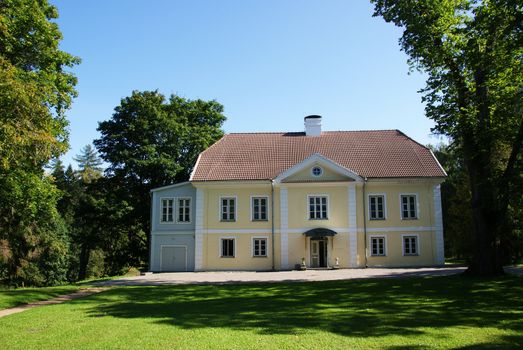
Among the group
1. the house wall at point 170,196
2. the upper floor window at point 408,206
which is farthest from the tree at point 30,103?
the upper floor window at point 408,206

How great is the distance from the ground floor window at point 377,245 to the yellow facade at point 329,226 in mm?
173

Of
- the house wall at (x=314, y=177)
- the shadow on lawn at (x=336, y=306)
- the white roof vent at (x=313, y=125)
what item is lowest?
the shadow on lawn at (x=336, y=306)

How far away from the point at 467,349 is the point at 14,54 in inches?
866

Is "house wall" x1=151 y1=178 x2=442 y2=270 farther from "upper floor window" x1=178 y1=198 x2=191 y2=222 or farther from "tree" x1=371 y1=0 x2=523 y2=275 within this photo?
"tree" x1=371 y1=0 x2=523 y2=275

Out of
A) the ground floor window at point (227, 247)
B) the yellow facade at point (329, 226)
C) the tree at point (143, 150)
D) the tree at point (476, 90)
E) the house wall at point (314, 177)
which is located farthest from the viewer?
the tree at point (143, 150)

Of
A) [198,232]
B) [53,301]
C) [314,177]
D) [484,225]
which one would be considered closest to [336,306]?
[53,301]

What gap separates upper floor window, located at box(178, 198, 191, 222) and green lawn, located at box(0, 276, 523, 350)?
15.9 metres

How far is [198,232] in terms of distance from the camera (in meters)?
32.4

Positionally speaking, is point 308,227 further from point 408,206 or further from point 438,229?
point 438,229

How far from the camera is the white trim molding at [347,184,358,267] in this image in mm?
31312

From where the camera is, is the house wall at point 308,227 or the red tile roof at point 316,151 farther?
the red tile roof at point 316,151

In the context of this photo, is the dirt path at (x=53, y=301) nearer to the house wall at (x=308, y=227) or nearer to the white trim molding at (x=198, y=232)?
the white trim molding at (x=198, y=232)

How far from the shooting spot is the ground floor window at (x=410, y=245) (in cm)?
3153

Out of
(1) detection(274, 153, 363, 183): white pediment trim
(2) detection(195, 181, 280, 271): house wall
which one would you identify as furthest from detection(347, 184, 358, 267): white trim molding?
(2) detection(195, 181, 280, 271): house wall
